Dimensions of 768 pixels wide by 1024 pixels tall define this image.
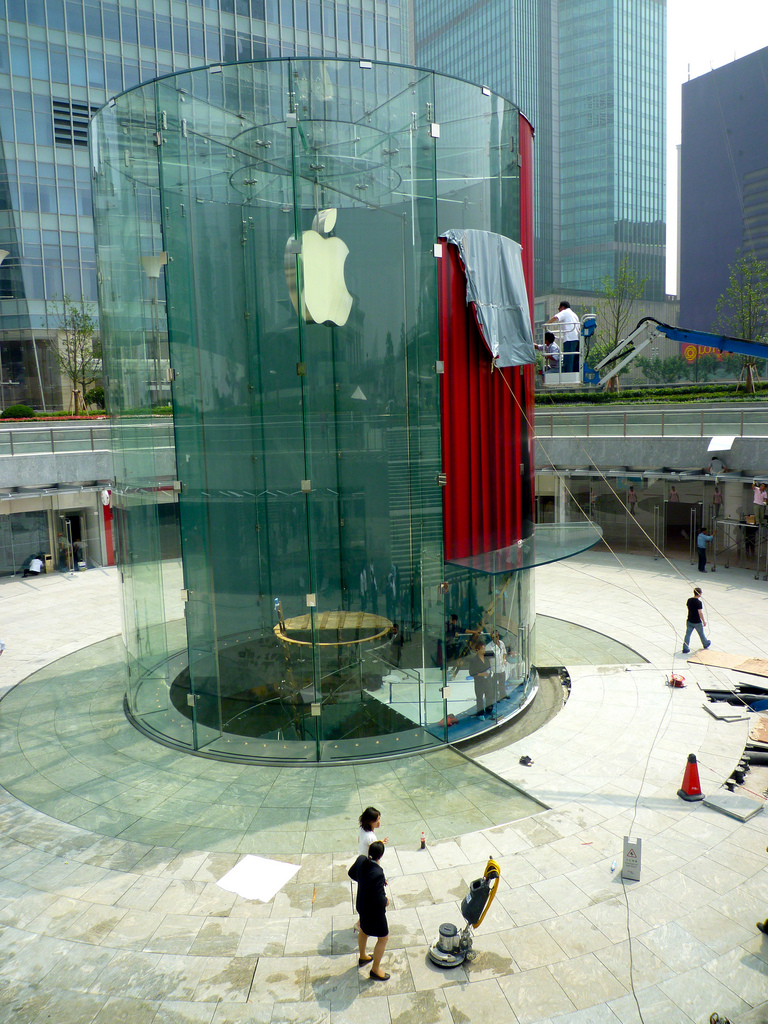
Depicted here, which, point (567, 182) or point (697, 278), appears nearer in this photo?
point (697, 278)

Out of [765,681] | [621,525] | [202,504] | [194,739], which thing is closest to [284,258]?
[202,504]

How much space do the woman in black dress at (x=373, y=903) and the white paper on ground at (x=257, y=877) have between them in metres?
1.54

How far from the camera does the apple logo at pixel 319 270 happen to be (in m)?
9.92

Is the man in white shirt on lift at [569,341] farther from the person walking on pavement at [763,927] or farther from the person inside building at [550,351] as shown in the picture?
Answer: the person walking on pavement at [763,927]

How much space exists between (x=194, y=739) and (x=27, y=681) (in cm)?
516

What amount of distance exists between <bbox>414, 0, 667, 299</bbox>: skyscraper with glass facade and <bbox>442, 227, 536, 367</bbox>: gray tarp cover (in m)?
99.6

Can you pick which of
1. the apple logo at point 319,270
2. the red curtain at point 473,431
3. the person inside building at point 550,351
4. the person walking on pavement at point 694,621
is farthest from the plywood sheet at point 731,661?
the apple logo at point 319,270

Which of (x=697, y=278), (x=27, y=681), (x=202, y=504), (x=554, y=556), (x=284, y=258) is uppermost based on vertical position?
(x=697, y=278)

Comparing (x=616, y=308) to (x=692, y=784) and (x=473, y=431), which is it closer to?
(x=473, y=431)

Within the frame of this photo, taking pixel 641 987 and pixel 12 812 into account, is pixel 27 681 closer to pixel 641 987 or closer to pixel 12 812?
pixel 12 812

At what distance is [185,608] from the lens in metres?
11.0

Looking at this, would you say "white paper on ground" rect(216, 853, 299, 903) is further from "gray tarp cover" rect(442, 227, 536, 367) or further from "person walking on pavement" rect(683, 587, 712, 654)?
"person walking on pavement" rect(683, 587, 712, 654)

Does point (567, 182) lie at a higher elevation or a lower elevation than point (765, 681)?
higher

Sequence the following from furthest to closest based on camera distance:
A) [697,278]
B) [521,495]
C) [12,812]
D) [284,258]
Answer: [697,278]
[521,495]
[284,258]
[12,812]
